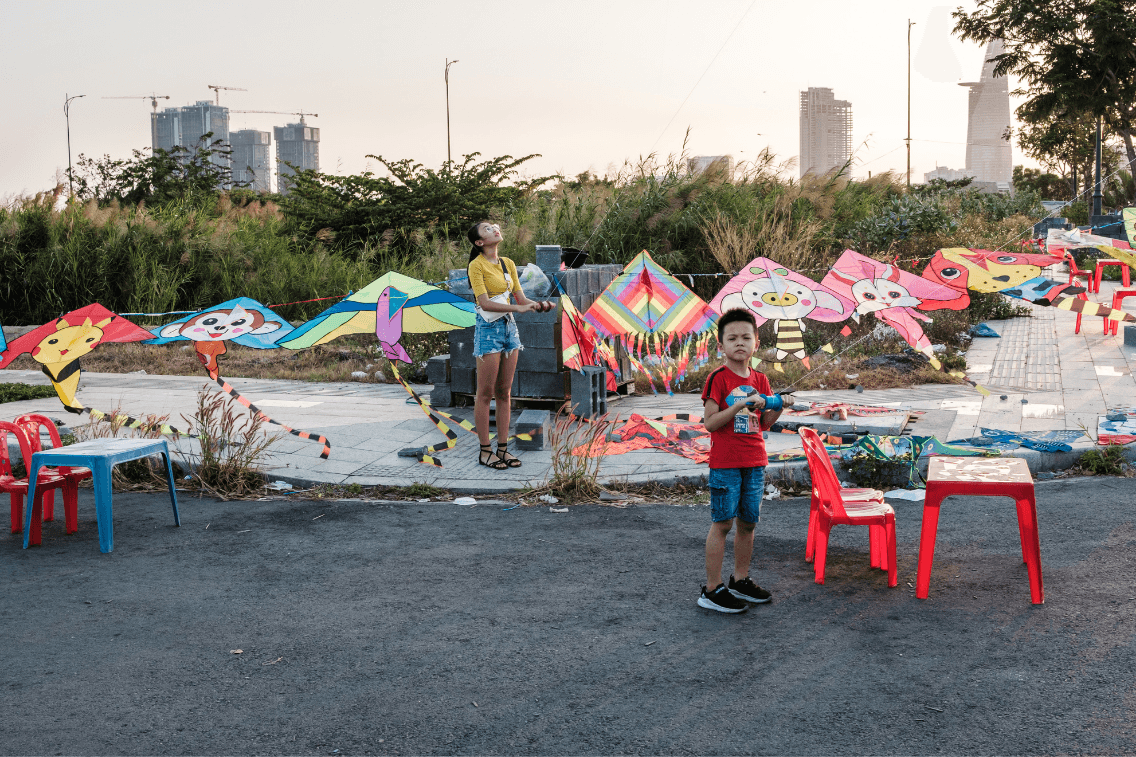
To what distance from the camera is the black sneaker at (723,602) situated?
460cm

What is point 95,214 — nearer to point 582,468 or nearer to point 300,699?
point 582,468

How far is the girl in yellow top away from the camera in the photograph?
7301mm

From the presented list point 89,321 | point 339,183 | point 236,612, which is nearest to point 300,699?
point 236,612

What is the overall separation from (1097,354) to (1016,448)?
6.54 meters

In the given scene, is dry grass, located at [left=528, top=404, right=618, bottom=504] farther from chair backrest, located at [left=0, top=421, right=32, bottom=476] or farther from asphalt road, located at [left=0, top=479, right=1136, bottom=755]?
chair backrest, located at [left=0, top=421, right=32, bottom=476]

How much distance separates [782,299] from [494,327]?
243 cm

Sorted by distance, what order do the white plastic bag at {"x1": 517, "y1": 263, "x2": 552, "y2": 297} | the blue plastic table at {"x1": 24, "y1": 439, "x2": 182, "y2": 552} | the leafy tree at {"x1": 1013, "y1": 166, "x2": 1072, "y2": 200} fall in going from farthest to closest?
the leafy tree at {"x1": 1013, "y1": 166, "x2": 1072, "y2": 200} < the white plastic bag at {"x1": 517, "y1": 263, "x2": 552, "y2": 297} < the blue plastic table at {"x1": 24, "y1": 439, "x2": 182, "y2": 552}

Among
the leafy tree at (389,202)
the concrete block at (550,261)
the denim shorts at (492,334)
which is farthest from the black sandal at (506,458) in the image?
the leafy tree at (389,202)

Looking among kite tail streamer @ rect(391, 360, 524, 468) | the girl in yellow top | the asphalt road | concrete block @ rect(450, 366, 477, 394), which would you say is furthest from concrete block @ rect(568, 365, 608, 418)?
the asphalt road

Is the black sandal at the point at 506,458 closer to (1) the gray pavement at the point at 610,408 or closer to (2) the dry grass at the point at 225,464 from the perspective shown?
(1) the gray pavement at the point at 610,408

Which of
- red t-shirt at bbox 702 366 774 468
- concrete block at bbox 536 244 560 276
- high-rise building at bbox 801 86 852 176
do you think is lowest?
red t-shirt at bbox 702 366 774 468

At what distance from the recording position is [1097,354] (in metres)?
12.9

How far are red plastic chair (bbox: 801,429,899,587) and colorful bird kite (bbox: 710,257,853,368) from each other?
268 cm

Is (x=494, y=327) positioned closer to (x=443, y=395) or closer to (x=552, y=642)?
(x=443, y=395)
